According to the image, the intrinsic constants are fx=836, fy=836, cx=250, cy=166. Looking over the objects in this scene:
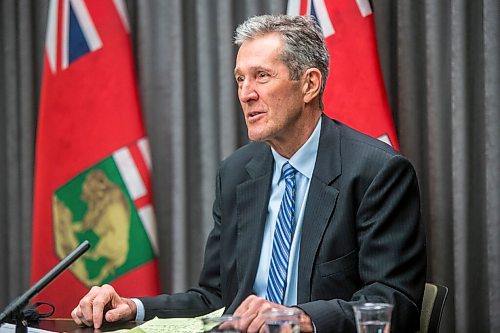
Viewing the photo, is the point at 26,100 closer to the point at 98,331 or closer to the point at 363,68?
the point at 363,68

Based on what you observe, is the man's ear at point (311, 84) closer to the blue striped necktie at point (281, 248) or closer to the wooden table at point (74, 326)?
the blue striped necktie at point (281, 248)

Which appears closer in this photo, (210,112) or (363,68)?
(363,68)

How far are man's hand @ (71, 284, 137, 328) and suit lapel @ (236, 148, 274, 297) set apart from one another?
366 mm

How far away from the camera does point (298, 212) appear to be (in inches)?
102

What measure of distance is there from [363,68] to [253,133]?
93 centimetres

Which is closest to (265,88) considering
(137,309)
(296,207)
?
(296,207)

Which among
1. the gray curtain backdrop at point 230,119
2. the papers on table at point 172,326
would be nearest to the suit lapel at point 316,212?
the papers on table at point 172,326

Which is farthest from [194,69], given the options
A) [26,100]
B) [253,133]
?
[253,133]

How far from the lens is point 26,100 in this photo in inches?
172

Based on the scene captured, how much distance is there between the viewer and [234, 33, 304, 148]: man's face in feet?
8.63

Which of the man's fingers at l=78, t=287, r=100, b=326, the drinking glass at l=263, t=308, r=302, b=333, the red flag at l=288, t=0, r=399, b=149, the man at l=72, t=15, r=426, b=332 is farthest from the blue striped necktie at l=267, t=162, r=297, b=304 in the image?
the drinking glass at l=263, t=308, r=302, b=333

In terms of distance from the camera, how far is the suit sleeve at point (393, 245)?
2.31 m

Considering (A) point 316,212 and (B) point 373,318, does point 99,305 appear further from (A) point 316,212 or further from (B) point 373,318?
(B) point 373,318

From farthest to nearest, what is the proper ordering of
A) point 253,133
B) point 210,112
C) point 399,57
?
1. point 210,112
2. point 399,57
3. point 253,133
